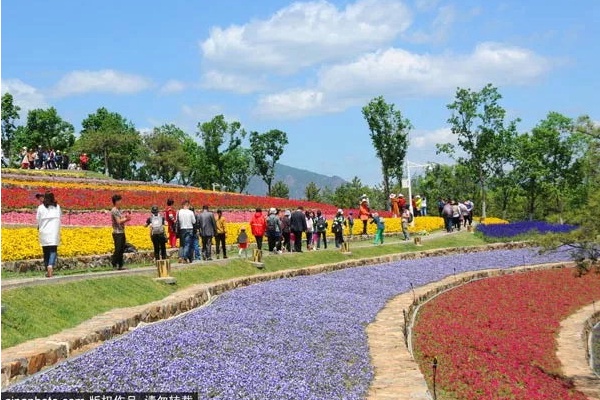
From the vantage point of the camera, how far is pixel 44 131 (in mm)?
95250

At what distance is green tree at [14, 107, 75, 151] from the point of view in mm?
92875

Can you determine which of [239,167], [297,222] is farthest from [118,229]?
[239,167]

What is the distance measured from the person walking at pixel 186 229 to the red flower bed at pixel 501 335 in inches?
279

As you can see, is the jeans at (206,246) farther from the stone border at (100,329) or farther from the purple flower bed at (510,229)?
the purple flower bed at (510,229)

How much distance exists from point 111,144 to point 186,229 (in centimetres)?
6317

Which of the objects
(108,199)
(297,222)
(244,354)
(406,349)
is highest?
(108,199)

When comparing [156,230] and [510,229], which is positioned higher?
[156,230]

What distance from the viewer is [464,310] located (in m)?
19.7

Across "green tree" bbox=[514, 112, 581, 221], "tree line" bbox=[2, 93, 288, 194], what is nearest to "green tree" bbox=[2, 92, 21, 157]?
"tree line" bbox=[2, 93, 288, 194]

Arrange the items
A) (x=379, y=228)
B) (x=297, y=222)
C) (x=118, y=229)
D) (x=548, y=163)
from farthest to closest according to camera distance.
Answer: (x=548, y=163), (x=379, y=228), (x=297, y=222), (x=118, y=229)

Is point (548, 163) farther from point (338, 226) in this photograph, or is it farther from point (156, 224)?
point (156, 224)

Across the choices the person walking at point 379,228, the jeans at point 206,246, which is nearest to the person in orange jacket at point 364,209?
the person walking at point 379,228

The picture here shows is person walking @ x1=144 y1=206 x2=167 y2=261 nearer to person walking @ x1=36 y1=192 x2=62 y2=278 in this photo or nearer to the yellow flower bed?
the yellow flower bed

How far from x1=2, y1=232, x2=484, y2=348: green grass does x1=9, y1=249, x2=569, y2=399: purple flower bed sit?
155cm
